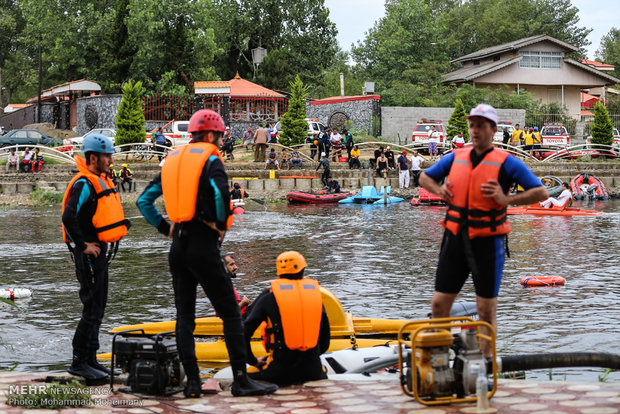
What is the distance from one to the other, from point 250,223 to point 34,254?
8136 mm

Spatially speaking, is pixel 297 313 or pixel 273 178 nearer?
pixel 297 313

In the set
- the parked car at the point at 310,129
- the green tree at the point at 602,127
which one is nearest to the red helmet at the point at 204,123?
the parked car at the point at 310,129

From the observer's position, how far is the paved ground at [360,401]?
4883 mm

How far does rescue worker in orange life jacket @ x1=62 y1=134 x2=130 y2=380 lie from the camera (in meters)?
6.47

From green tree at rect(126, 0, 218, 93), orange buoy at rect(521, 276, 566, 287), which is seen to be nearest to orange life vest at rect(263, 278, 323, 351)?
orange buoy at rect(521, 276, 566, 287)

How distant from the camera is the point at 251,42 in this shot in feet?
205

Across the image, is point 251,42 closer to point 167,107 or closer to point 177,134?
point 167,107

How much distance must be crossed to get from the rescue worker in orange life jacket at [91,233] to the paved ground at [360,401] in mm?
796

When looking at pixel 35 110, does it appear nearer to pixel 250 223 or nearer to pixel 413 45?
pixel 413 45

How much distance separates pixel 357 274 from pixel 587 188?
21.9 metres

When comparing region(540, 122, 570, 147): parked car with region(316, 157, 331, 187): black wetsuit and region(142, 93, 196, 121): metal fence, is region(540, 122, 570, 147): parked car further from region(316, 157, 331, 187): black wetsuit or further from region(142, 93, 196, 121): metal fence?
region(142, 93, 196, 121): metal fence

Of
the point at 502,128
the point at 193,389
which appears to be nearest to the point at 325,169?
the point at 502,128

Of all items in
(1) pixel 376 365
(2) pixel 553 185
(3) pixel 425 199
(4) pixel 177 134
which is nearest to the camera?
(1) pixel 376 365

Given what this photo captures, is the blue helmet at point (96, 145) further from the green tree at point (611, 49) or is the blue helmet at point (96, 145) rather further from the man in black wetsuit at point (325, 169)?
the green tree at point (611, 49)
